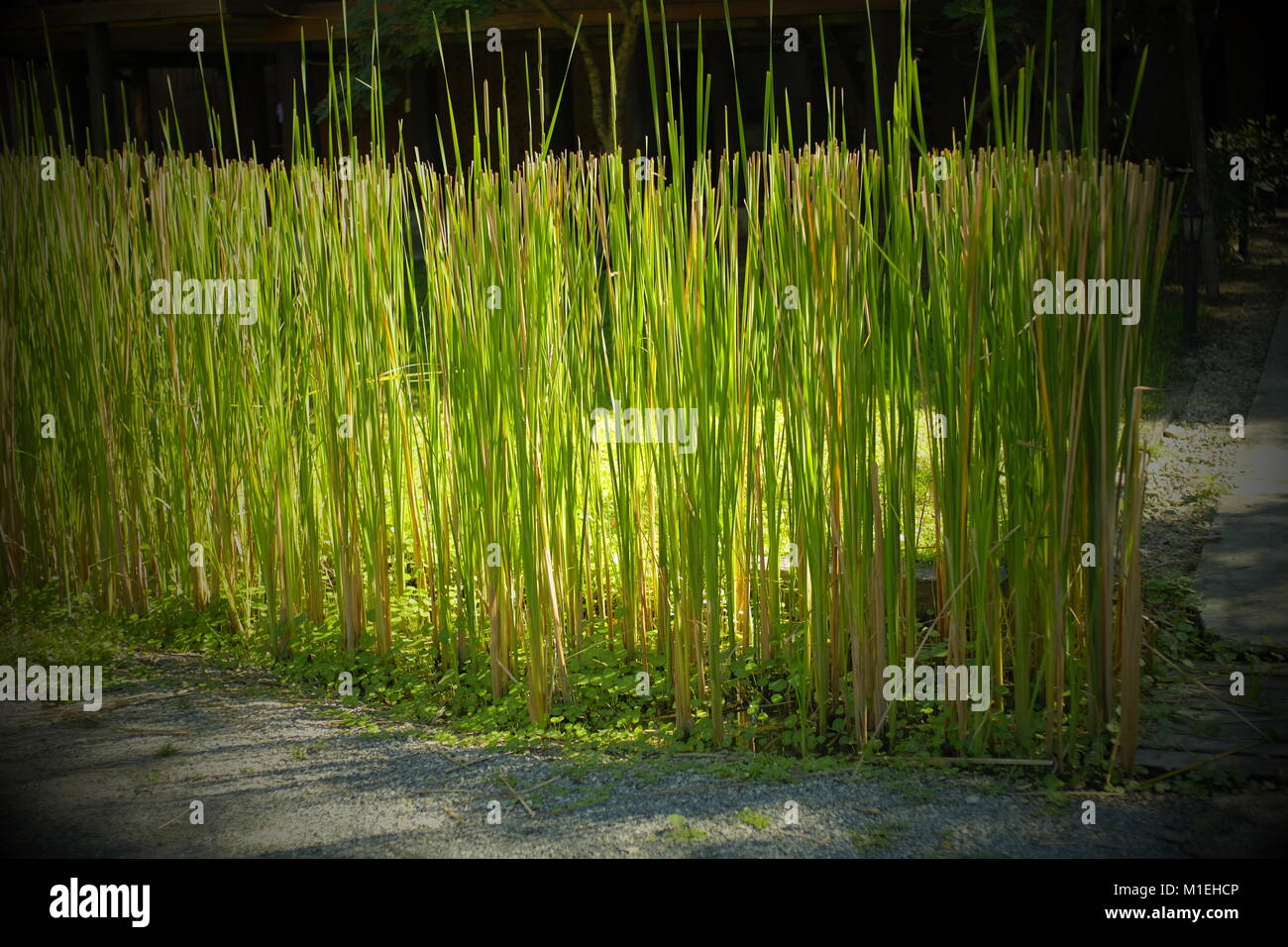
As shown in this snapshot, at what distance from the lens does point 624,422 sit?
2.39 m

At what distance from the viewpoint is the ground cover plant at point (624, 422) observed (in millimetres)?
1948

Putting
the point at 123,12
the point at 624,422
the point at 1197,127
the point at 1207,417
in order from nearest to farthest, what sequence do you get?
1. the point at 624,422
2. the point at 1207,417
3. the point at 1197,127
4. the point at 123,12

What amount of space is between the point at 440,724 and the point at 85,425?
121 centimetres

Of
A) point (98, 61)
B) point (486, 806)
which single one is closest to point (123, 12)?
point (98, 61)

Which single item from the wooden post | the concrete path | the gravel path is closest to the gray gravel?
the concrete path

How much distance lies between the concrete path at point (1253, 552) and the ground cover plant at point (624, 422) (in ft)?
1.17

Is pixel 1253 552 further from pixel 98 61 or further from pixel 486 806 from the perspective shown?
pixel 98 61

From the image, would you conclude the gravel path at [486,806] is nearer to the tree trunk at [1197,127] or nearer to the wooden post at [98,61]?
the tree trunk at [1197,127]

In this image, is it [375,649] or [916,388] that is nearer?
[916,388]

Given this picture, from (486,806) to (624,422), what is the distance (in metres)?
0.80

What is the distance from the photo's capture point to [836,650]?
2.16 metres

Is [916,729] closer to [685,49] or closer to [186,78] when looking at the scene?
[685,49]

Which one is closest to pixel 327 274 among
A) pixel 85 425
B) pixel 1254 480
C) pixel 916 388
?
pixel 85 425

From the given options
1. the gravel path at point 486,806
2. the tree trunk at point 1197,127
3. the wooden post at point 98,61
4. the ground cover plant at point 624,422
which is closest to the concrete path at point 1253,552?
the ground cover plant at point 624,422
